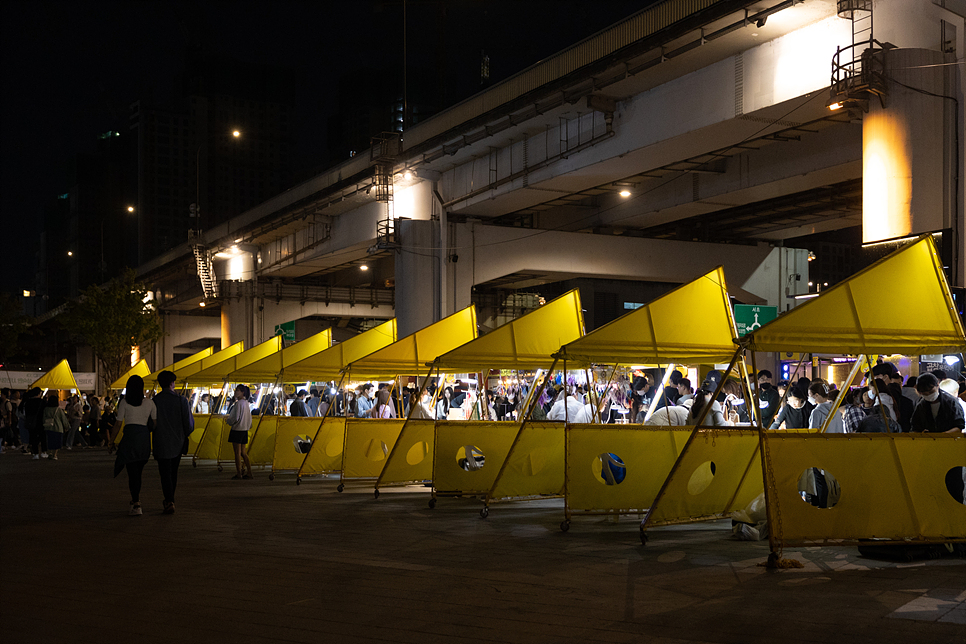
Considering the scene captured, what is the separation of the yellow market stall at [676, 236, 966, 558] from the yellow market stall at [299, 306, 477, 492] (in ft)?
29.3

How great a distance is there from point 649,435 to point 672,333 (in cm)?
133

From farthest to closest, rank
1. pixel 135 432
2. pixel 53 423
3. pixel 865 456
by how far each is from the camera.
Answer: pixel 53 423
pixel 135 432
pixel 865 456

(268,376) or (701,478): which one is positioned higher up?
(268,376)

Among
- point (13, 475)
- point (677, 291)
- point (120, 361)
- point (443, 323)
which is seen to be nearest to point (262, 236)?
point (120, 361)

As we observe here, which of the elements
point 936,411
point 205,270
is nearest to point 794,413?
point 936,411

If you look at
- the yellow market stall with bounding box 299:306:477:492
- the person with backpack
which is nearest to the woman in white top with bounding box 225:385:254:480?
the yellow market stall with bounding box 299:306:477:492

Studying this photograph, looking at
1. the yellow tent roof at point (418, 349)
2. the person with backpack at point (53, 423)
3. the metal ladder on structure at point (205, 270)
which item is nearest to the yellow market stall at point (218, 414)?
the person with backpack at point (53, 423)

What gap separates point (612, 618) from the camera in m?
6.32

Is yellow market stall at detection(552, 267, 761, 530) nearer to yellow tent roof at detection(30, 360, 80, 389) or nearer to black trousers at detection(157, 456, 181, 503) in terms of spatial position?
black trousers at detection(157, 456, 181, 503)

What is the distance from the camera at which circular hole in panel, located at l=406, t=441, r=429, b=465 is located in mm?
15495

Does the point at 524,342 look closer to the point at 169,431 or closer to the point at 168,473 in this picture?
the point at 169,431

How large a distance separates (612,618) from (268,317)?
38899 millimetres

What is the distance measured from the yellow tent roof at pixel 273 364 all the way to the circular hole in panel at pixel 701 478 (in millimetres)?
11600

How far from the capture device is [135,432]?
12.5 m
